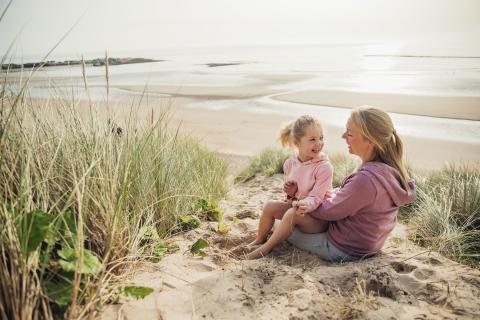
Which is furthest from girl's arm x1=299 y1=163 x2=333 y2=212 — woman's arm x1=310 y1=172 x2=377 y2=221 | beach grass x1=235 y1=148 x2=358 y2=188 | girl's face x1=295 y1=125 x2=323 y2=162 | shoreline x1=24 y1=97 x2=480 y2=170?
beach grass x1=235 y1=148 x2=358 y2=188

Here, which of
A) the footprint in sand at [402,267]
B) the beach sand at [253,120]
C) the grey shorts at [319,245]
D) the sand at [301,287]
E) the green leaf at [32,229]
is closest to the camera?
the green leaf at [32,229]

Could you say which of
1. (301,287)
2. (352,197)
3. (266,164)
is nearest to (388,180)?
(352,197)

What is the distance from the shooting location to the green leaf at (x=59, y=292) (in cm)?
168

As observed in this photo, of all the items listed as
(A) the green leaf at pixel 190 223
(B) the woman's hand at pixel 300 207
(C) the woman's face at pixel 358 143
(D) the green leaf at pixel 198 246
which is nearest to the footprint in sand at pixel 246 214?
(A) the green leaf at pixel 190 223

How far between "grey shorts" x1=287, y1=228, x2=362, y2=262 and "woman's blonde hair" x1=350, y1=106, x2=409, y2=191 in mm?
734

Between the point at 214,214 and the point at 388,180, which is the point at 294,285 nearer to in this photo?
the point at 388,180

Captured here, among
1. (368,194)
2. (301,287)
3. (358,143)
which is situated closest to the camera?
(301,287)

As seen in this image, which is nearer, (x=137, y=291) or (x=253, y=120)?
(x=137, y=291)

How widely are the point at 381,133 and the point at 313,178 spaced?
77cm

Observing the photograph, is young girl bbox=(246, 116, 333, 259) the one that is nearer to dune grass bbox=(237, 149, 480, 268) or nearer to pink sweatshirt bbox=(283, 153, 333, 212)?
pink sweatshirt bbox=(283, 153, 333, 212)

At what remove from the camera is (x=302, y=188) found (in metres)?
3.35

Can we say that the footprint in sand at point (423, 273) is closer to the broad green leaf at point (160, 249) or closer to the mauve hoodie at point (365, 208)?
the mauve hoodie at point (365, 208)

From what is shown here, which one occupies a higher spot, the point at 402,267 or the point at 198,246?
the point at 198,246

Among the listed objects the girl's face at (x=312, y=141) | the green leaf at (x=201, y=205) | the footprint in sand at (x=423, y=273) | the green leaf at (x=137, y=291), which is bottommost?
the footprint in sand at (x=423, y=273)
